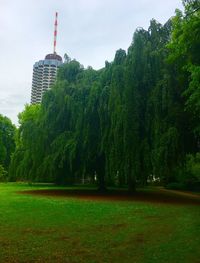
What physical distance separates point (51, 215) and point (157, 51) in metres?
13.2

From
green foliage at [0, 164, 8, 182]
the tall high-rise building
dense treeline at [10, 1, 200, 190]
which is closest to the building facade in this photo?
the tall high-rise building

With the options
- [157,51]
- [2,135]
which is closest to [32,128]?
[157,51]

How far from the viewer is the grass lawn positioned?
6.45 m

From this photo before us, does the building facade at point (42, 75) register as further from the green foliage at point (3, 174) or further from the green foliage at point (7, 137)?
the green foliage at point (3, 174)

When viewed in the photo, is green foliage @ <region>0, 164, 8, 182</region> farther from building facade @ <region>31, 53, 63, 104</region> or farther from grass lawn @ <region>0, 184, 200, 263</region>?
building facade @ <region>31, 53, 63, 104</region>

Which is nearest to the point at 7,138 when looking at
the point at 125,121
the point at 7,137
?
the point at 7,137

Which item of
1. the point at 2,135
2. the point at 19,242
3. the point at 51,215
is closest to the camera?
the point at 19,242

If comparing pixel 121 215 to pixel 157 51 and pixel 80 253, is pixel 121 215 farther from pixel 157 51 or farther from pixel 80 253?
pixel 157 51

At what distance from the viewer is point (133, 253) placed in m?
6.70

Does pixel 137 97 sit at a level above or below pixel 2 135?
below

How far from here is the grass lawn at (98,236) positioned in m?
6.45

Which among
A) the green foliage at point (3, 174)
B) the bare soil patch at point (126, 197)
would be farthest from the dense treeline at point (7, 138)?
the bare soil patch at point (126, 197)

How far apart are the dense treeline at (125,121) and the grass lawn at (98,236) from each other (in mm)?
6174

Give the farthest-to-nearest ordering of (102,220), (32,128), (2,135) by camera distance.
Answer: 1. (2,135)
2. (32,128)
3. (102,220)
